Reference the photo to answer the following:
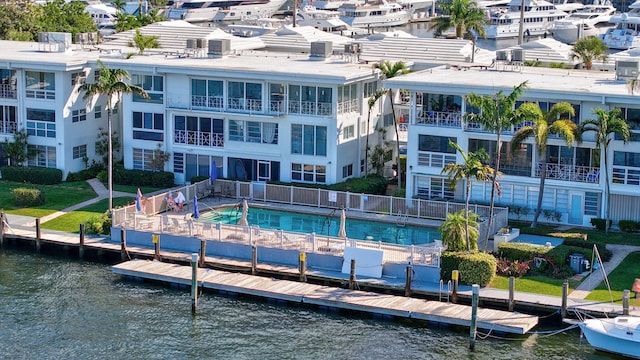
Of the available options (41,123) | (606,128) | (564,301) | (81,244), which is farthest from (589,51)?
(81,244)

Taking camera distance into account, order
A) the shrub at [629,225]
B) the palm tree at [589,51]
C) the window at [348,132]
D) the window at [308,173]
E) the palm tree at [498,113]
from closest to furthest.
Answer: the palm tree at [498,113], the shrub at [629,225], the window at [308,173], the window at [348,132], the palm tree at [589,51]

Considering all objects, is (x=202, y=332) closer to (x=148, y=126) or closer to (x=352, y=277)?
(x=352, y=277)

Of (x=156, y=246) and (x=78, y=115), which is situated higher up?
(x=78, y=115)

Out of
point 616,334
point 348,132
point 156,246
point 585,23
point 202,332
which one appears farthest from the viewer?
point 585,23

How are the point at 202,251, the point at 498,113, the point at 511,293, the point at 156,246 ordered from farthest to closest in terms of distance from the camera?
the point at 156,246 < the point at 202,251 < the point at 498,113 < the point at 511,293

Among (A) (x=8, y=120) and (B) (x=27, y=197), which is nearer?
(B) (x=27, y=197)

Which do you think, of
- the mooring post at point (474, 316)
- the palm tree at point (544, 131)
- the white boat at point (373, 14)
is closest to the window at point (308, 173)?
the palm tree at point (544, 131)

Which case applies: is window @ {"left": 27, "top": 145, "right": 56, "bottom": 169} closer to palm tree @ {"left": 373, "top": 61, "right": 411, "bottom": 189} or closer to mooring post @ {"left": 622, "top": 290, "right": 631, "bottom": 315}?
palm tree @ {"left": 373, "top": 61, "right": 411, "bottom": 189}

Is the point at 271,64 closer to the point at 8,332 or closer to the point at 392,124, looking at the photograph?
the point at 392,124

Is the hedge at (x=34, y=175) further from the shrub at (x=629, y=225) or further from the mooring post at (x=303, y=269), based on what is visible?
the shrub at (x=629, y=225)
